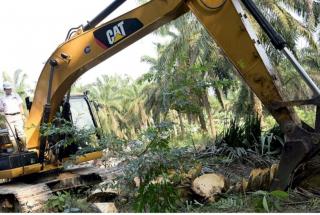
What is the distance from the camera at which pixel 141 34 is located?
6367 millimetres

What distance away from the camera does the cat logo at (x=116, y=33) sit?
6383 millimetres

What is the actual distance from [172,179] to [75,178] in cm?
276

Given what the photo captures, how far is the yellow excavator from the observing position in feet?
17.0

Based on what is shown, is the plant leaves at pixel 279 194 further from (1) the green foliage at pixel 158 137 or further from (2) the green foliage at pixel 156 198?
(1) the green foliage at pixel 158 137

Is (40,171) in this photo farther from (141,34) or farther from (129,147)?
(141,34)

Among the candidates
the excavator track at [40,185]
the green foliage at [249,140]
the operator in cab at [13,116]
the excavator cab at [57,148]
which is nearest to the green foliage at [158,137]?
the excavator cab at [57,148]

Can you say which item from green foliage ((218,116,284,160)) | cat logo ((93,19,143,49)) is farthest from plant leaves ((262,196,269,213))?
cat logo ((93,19,143,49))

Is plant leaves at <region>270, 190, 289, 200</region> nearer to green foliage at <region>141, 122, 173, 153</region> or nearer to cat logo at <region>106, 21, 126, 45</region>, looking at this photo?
green foliage at <region>141, 122, 173, 153</region>

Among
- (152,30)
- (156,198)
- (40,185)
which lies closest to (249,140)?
(152,30)

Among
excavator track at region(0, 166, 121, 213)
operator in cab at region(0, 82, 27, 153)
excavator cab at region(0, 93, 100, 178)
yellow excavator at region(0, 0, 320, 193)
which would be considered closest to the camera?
yellow excavator at region(0, 0, 320, 193)

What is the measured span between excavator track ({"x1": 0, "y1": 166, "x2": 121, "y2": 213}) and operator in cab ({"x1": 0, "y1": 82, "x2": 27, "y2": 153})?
0.58 m

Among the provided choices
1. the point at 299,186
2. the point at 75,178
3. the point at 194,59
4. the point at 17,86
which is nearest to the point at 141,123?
the point at 17,86

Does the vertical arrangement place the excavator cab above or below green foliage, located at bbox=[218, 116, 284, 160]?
above

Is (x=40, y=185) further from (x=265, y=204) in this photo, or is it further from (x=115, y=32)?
(x=265, y=204)
